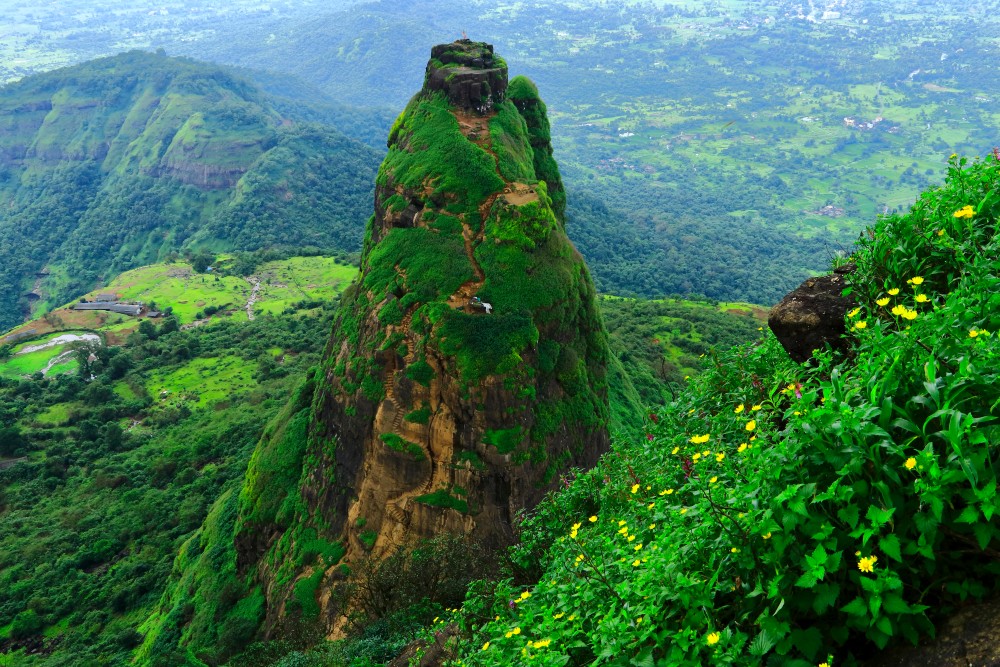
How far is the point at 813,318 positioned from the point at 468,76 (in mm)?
30949

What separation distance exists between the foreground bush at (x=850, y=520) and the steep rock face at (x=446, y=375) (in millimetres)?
18785

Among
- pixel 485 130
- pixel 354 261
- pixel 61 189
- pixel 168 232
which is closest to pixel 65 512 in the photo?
pixel 485 130

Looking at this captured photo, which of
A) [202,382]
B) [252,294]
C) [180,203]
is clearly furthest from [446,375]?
[180,203]

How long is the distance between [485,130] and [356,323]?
13.8m

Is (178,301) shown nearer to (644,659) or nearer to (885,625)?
(644,659)

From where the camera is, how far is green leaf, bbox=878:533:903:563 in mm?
4355

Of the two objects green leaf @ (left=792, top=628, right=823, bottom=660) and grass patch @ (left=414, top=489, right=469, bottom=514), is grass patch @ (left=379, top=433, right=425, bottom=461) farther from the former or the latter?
green leaf @ (left=792, top=628, right=823, bottom=660)

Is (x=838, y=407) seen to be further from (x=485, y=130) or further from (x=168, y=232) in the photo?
(x=168, y=232)

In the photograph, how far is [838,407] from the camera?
5.25 m

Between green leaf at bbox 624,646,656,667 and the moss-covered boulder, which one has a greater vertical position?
green leaf at bbox 624,646,656,667

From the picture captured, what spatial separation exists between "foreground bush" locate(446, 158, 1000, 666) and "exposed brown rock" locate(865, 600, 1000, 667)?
13cm

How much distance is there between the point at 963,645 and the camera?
14.6ft

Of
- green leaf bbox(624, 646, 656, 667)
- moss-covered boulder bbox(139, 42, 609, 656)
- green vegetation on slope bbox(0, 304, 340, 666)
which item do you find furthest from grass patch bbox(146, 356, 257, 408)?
green leaf bbox(624, 646, 656, 667)

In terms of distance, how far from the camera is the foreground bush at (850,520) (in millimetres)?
4523
